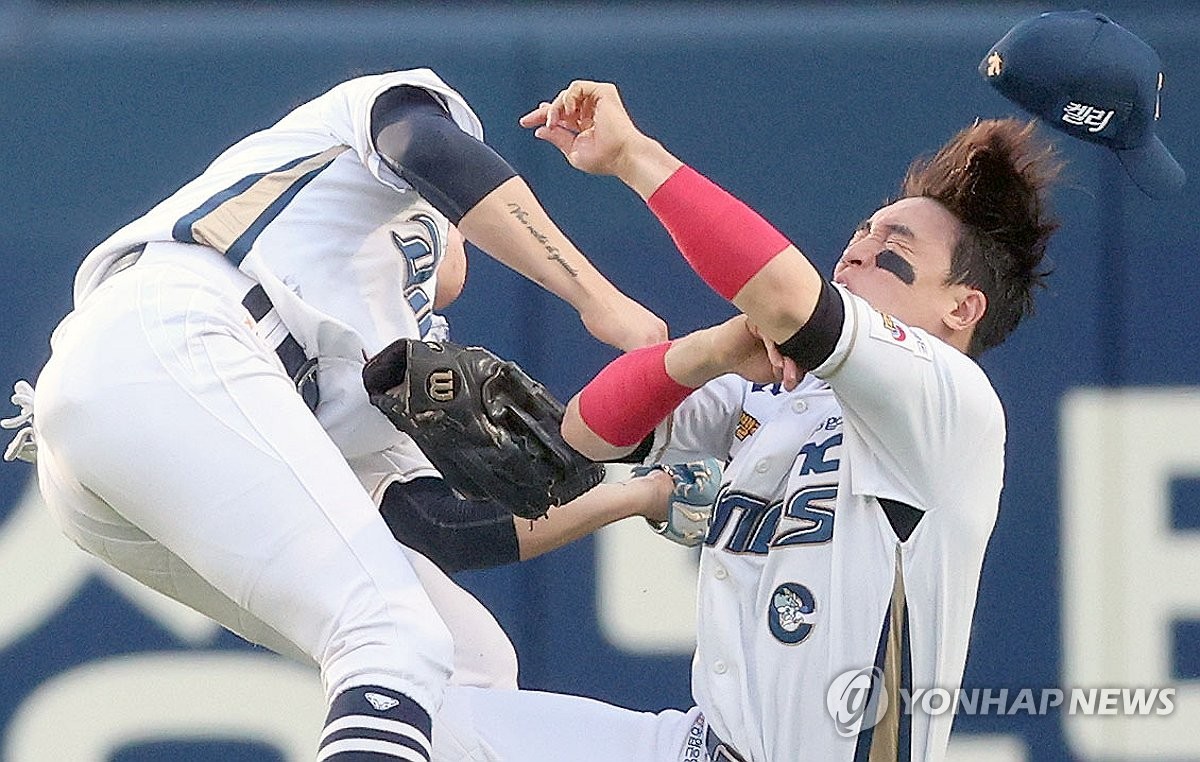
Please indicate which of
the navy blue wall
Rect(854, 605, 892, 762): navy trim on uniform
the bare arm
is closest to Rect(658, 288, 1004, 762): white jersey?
Rect(854, 605, 892, 762): navy trim on uniform

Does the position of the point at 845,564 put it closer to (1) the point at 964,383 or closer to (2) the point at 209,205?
(1) the point at 964,383

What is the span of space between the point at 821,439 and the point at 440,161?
0.51 metres

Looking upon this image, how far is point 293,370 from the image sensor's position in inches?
83.4

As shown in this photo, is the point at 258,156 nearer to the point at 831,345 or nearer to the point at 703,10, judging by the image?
the point at 831,345

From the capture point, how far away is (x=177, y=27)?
307 cm

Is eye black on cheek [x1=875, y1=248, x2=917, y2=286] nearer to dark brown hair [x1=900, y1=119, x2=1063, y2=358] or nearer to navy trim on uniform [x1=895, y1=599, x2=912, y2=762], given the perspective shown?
dark brown hair [x1=900, y1=119, x2=1063, y2=358]

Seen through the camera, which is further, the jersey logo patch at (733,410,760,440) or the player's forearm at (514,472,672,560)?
the player's forearm at (514,472,672,560)

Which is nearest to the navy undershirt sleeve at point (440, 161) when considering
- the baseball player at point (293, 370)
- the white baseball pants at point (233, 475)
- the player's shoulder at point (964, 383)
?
the baseball player at point (293, 370)

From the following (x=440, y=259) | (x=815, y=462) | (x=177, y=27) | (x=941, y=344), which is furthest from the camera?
(x=177, y=27)

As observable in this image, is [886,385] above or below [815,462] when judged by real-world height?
above

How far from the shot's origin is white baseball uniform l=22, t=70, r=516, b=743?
187 centimetres

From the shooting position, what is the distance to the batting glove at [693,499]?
94.6 inches

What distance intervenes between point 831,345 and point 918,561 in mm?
321

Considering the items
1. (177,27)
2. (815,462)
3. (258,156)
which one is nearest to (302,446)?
(258,156)
